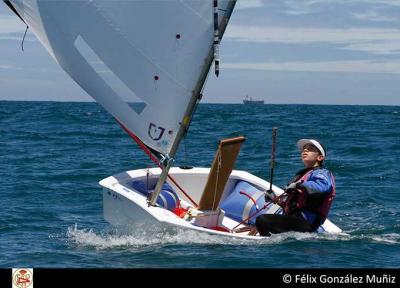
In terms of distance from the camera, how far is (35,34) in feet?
27.1

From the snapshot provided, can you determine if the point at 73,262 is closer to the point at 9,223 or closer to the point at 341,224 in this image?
the point at 9,223

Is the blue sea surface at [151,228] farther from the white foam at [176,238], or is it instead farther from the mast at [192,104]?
the mast at [192,104]

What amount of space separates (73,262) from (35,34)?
8.03 feet

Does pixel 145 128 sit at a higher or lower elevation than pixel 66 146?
higher

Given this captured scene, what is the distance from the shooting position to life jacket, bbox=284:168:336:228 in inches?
342

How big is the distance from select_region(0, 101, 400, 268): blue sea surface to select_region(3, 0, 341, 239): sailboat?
0.38m
